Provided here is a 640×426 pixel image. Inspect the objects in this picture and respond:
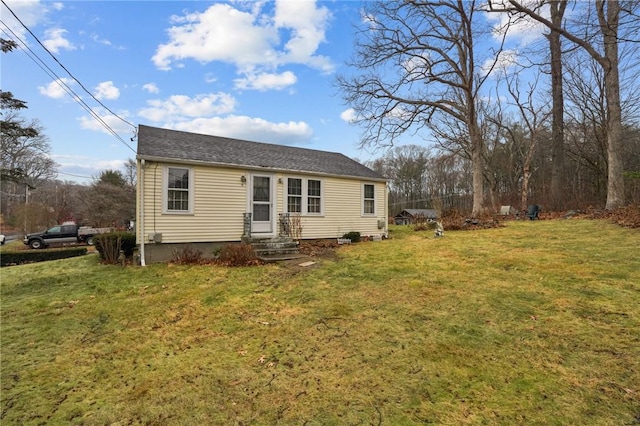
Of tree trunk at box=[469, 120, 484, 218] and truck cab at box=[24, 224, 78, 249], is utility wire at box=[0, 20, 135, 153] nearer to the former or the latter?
truck cab at box=[24, 224, 78, 249]

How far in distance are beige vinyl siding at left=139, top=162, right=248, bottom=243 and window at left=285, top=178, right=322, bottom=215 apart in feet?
5.45

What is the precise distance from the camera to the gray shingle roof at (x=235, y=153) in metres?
9.58

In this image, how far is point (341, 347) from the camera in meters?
3.61

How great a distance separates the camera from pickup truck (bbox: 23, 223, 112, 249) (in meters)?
21.4

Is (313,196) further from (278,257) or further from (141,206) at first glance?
(141,206)

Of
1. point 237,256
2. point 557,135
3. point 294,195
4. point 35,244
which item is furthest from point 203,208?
point 35,244

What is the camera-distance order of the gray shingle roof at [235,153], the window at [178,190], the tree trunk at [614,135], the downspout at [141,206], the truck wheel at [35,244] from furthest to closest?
the truck wheel at [35,244], the tree trunk at [614,135], the gray shingle roof at [235,153], the window at [178,190], the downspout at [141,206]

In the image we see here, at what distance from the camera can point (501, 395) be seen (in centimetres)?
262

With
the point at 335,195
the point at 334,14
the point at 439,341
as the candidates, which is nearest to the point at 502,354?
the point at 439,341

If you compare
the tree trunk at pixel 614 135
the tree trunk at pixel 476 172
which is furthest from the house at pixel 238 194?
the tree trunk at pixel 614 135

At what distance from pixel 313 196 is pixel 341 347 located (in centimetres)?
847

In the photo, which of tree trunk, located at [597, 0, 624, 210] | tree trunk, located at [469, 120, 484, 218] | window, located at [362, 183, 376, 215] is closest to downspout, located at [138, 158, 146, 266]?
window, located at [362, 183, 376, 215]

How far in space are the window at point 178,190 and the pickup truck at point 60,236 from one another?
1680cm

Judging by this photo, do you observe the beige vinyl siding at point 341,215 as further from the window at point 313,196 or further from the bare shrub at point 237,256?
the bare shrub at point 237,256
